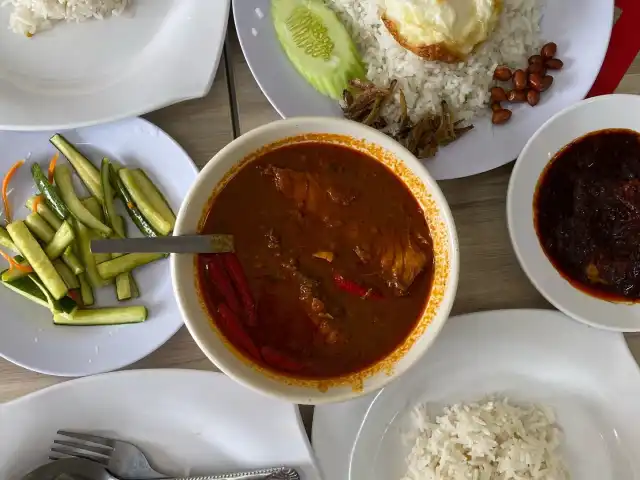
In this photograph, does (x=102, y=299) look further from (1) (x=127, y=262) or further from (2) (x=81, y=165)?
(2) (x=81, y=165)

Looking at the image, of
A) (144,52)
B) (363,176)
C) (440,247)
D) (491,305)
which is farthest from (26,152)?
(491,305)

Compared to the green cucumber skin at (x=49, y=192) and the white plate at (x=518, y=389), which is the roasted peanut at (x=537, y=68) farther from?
the green cucumber skin at (x=49, y=192)

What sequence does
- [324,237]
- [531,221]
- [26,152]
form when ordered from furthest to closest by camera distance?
[26,152]
[531,221]
[324,237]

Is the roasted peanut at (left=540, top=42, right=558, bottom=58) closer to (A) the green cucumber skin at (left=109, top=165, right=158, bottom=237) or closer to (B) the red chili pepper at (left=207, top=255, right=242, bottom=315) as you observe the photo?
(B) the red chili pepper at (left=207, top=255, right=242, bottom=315)

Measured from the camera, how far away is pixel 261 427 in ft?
5.62

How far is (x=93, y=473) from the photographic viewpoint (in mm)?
1687

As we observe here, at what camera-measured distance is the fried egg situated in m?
1.63

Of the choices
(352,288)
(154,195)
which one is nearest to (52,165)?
(154,195)

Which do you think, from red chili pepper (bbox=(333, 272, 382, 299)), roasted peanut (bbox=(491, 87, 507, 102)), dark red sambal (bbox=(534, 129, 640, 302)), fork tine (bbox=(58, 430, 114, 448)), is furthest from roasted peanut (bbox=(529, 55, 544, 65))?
fork tine (bbox=(58, 430, 114, 448))

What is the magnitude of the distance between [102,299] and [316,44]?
0.94 metres

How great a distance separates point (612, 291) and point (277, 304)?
0.92 m

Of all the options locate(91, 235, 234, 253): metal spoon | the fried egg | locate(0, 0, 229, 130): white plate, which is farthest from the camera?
locate(0, 0, 229, 130): white plate

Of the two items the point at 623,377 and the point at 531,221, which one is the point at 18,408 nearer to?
the point at 531,221

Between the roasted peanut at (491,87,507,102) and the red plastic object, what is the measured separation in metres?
0.29
